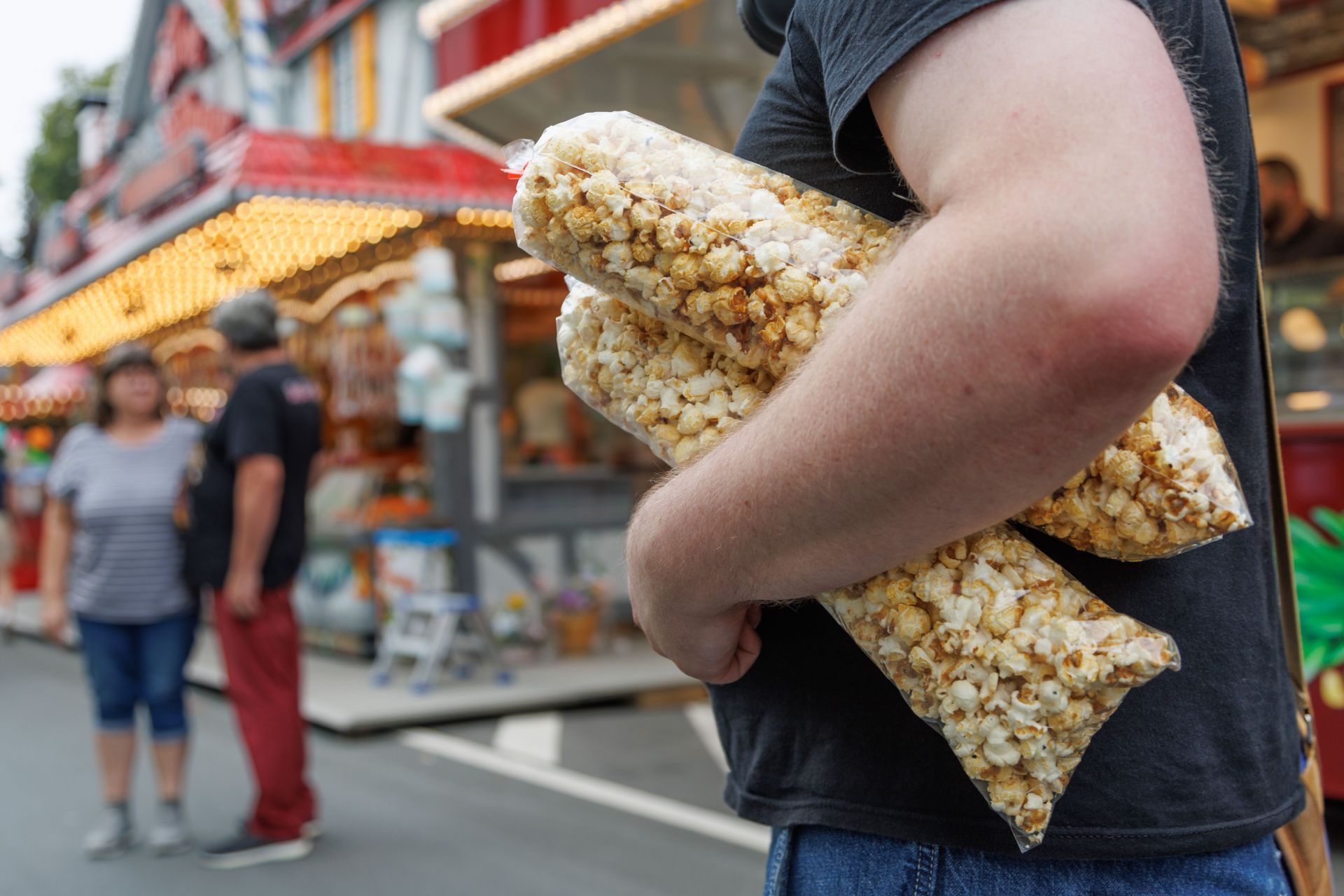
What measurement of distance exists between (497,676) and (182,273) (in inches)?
229

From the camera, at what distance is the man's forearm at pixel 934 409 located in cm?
68

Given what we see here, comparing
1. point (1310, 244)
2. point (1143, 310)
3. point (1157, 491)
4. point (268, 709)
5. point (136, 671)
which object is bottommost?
point (268, 709)

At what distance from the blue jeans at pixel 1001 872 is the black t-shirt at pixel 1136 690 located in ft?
0.05

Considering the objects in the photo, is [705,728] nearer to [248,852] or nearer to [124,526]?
[248,852]

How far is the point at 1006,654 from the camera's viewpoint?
803 mm

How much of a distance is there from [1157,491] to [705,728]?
19.9ft

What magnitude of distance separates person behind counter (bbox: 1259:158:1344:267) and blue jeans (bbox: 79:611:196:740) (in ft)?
14.8

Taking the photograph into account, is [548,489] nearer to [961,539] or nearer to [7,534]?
[7,534]

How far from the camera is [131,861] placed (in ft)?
14.9

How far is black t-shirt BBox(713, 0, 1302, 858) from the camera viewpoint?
2.95 feet

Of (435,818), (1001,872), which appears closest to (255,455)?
(435,818)

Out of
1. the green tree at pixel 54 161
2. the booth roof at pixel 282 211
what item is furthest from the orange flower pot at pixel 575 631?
the green tree at pixel 54 161

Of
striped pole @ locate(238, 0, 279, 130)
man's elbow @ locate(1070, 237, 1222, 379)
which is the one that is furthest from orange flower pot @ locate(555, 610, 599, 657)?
man's elbow @ locate(1070, 237, 1222, 379)

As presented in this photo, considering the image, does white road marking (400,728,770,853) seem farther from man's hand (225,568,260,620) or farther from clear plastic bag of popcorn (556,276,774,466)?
clear plastic bag of popcorn (556,276,774,466)
